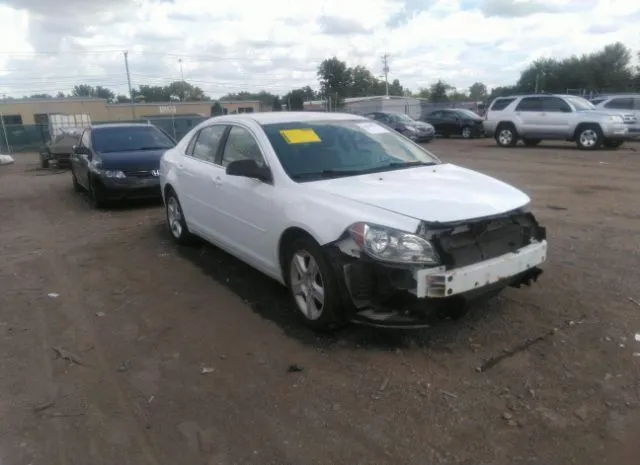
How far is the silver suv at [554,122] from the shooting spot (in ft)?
56.4

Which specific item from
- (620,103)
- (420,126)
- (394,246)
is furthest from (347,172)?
(420,126)

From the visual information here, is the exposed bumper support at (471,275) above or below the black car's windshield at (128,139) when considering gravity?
below

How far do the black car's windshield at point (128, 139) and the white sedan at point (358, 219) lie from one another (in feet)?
17.2

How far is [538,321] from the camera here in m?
4.13

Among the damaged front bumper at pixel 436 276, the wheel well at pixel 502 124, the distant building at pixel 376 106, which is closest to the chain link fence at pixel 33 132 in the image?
the distant building at pixel 376 106

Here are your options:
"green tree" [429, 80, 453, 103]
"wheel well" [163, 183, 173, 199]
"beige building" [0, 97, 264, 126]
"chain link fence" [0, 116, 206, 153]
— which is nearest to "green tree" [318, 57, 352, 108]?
"green tree" [429, 80, 453, 103]

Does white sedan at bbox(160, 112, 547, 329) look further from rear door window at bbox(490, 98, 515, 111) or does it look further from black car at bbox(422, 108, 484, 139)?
black car at bbox(422, 108, 484, 139)

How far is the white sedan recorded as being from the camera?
355 cm

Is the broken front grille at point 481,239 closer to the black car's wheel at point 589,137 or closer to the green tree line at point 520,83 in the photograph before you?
the black car's wheel at point 589,137

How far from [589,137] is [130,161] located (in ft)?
47.8

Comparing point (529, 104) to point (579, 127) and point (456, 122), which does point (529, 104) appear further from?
point (456, 122)

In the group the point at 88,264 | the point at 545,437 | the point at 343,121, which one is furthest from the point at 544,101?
the point at 545,437

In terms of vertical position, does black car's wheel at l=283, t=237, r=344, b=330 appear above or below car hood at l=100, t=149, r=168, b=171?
below

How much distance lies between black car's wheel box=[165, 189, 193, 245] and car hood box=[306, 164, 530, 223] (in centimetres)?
274
